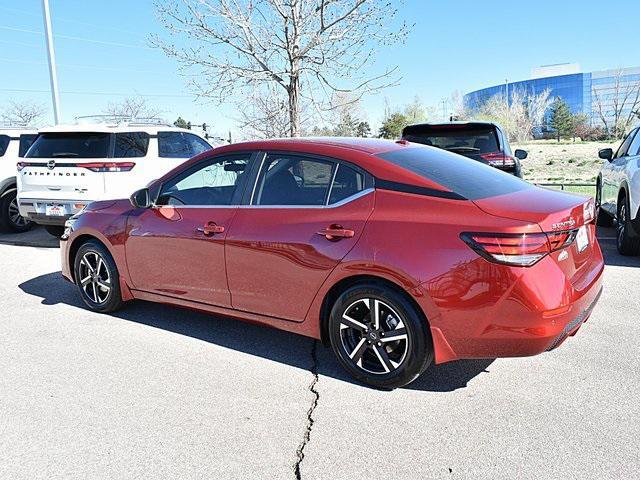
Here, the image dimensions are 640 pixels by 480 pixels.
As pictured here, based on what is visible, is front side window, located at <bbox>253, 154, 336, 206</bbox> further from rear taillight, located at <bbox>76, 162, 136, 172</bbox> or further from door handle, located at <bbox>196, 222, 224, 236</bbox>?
rear taillight, located at <bbox>76, 162, 136, 172</bbox>

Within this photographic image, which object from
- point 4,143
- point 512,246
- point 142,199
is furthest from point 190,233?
point 4,143

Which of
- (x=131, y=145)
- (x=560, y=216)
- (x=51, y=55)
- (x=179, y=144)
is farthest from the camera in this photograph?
(x=51, y=55)

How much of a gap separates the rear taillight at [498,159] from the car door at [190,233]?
13.3 ft

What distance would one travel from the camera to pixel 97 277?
5211 mm

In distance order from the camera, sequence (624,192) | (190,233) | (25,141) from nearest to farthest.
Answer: (190,233) → (624,192) → (25,141)

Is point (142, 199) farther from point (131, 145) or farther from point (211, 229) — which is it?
point (131, 145)

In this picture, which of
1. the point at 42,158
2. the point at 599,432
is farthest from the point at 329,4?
the point at 599,432

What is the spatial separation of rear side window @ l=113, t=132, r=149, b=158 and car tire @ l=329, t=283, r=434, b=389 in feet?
18.8

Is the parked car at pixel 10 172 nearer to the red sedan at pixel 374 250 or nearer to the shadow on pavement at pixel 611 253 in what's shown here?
the red sedan at pixel 374 250

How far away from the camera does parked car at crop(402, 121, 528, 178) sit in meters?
7.24

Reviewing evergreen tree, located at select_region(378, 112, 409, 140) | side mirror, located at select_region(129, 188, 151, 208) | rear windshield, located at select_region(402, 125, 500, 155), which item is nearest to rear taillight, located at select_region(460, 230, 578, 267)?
side mirror, located at select_region(129, 188, 151, 208)

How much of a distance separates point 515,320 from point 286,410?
4.73 ft

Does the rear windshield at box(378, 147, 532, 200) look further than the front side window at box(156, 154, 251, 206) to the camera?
No

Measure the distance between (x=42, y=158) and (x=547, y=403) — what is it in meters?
7.67
